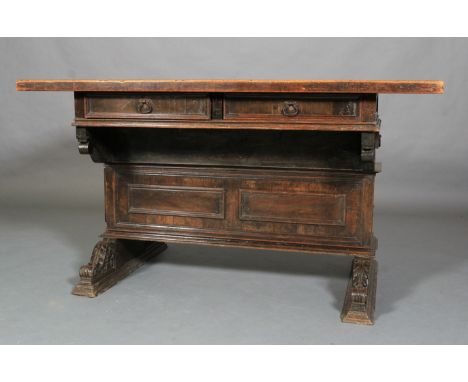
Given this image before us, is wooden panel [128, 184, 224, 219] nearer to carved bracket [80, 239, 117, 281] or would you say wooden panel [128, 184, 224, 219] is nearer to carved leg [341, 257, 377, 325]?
carved bracket [80, 239, 117, 281]

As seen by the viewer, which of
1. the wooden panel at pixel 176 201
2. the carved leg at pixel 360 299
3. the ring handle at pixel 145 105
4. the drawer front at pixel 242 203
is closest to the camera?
the carved leg at pixel 360 299

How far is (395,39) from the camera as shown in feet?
19.6

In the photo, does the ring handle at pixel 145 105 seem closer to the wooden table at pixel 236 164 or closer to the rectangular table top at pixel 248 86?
the wooden table at pixel 236 164

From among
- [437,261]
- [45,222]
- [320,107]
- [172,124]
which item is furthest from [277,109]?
[45,222]

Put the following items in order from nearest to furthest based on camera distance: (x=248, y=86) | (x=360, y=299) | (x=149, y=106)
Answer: (x=248, y=86) < (x=360, y=299) < (x=149, y=106)

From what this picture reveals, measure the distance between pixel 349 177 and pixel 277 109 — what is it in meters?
0.64

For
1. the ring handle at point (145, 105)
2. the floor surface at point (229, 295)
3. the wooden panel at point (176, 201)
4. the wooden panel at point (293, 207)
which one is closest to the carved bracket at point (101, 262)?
the floor surface at point (229, 295)

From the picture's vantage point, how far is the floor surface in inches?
123

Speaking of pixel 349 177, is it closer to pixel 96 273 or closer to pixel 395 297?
pixel 395 297

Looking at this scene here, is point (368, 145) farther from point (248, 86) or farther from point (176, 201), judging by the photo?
point (176, 201)

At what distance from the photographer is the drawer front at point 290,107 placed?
3.16 meters

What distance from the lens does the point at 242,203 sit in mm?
3793

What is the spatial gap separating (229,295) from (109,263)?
0.79 meters

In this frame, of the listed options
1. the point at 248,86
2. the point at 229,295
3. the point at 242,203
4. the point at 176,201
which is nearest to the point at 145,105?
the point at 248,86
